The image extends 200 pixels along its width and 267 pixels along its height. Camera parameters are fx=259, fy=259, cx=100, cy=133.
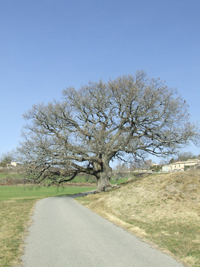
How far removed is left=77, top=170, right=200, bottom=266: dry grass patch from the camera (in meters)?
8.07

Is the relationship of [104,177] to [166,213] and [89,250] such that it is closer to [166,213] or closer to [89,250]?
[166,213]

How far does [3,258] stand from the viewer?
6.59 metres

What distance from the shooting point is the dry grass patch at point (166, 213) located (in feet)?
26.5

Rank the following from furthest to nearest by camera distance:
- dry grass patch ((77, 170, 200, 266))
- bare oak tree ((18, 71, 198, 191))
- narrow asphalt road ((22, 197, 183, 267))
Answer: bare oak tree ((18, 71, 198, 191))
dry grass patch ((77, 170, 200, 266))
narrow asphalt road ((22, 197, 183, 267))

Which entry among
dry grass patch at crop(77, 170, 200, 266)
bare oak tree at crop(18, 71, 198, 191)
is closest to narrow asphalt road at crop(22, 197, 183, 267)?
dry grass patch at crop(77, 170, 200, 266)

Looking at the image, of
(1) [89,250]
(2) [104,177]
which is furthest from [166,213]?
(2) [104,177]

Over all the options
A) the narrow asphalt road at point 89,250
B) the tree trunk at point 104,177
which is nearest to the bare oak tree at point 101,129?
the tree trunk at point 104,177

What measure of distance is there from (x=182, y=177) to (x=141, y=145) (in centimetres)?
1032

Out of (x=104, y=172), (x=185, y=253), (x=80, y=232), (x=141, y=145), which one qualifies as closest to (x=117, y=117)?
(x=141, y=145)

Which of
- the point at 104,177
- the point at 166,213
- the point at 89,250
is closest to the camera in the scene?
the point at 89,250

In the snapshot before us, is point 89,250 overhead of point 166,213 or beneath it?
beneath

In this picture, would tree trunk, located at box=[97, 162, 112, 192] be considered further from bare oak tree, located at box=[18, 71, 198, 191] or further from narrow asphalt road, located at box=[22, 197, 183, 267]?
narrow asphalt road, located at box=[22, 197, 183, 267]

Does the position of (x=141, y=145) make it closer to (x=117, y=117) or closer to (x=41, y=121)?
(x=117, y=117)

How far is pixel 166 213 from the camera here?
12.5 m
